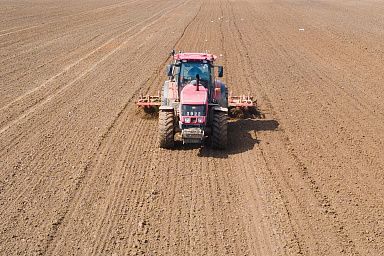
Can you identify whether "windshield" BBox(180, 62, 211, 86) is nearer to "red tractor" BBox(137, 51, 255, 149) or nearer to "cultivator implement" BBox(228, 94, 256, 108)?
"red tractor" BBox(137, 51, 255, 149)

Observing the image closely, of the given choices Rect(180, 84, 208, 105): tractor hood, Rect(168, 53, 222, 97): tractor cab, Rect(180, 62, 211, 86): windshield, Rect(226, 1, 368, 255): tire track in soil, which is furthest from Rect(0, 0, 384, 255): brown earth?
Rect(180, 62, 211, 86): windshield

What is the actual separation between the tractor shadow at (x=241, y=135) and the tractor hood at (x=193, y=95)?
47.0 inches

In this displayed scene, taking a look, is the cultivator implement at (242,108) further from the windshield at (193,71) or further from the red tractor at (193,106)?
the windshield at (193,71)

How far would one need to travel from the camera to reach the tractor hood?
10422 millimetres

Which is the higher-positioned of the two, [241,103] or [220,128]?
[220,128]

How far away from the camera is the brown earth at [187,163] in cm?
779

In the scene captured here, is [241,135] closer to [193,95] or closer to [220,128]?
[220,128]

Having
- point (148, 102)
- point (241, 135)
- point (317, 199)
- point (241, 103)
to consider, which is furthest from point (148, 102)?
point (317, 199)

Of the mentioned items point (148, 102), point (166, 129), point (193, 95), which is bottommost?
point (148, 102)

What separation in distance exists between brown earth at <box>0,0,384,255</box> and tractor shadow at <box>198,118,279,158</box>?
0.05 metres

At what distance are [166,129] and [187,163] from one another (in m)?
0.90

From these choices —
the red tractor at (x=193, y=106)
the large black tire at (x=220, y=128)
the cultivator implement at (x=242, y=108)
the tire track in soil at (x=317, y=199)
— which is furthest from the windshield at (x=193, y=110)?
the cultivator implement at (x=242, y=108)

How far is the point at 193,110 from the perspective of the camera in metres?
10.4

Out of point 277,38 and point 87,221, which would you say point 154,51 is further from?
point 87,221
